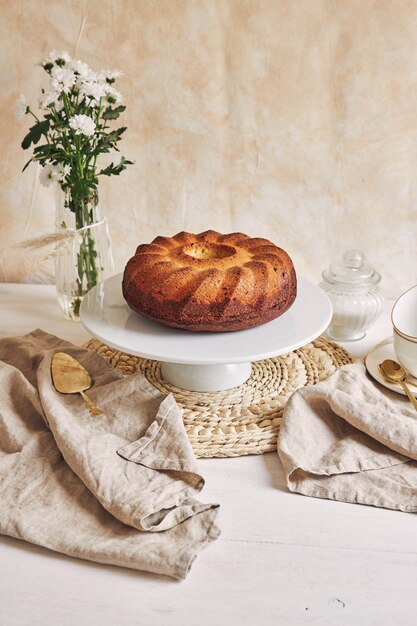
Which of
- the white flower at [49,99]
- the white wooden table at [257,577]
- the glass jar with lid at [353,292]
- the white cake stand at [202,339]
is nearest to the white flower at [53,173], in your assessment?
the white flower at [49,99]

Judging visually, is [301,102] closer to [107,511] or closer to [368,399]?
[368,399]

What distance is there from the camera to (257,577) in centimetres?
77

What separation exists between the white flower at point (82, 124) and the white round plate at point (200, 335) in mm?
261

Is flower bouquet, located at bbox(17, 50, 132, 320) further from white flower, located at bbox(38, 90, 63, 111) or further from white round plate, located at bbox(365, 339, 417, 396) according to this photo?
white round plate, located at bbox(365, 339, 417, 396)

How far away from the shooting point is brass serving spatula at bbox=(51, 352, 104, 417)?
107 centimetres

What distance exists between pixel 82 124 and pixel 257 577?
2.45 ft

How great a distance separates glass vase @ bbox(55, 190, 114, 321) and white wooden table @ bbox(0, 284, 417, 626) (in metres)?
0.57

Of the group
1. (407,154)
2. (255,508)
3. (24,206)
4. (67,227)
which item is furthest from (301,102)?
(255,508)

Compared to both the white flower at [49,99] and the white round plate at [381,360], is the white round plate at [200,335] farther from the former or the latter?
the white flower at [49,99]

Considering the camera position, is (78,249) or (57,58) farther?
(78,249)

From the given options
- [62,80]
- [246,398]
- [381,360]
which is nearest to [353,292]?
[381,360]

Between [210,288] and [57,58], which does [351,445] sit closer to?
[210,288]

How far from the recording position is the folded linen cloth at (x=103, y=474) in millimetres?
802

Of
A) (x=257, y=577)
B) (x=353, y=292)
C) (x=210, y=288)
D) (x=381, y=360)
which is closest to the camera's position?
(x=257, y=577)
